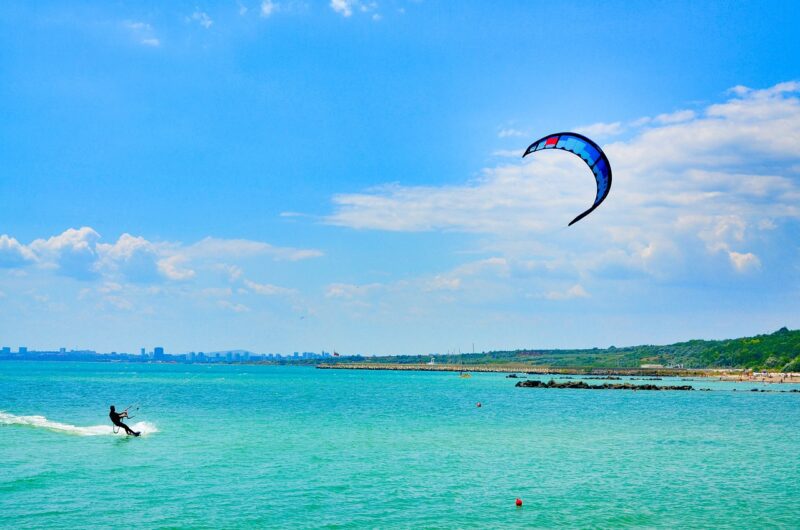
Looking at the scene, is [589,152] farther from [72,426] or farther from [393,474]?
[72,426]

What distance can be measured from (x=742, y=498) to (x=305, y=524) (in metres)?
12.0

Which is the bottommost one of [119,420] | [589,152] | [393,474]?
[393,474]

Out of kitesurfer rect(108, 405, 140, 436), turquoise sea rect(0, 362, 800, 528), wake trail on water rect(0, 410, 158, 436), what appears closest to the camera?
turquoise sea rect(0, 362, 800, 528)

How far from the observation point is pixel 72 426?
109ft

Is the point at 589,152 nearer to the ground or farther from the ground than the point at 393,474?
farther from the ground

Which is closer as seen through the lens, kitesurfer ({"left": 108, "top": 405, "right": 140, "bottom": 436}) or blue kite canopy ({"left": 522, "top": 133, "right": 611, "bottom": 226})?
blue kite canopy ({"left": 522, "top": 133, "right": 611, "bottom": 226})

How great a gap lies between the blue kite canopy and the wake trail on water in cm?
2207

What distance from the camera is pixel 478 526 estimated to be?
1525cm

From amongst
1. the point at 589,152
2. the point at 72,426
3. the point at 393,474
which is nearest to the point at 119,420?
the point at 72,426

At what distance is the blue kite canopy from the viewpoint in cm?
1730

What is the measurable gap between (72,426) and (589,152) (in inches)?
1115

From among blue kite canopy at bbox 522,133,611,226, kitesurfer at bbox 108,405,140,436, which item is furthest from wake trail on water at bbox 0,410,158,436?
blue kite canopy at bbox 522,133,611,226

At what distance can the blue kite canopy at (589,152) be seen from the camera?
681 inches

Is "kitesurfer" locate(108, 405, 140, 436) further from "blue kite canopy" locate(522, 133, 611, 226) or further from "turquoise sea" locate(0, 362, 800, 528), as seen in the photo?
"blue kite canopy" locate(522, 133, 611, 226)
